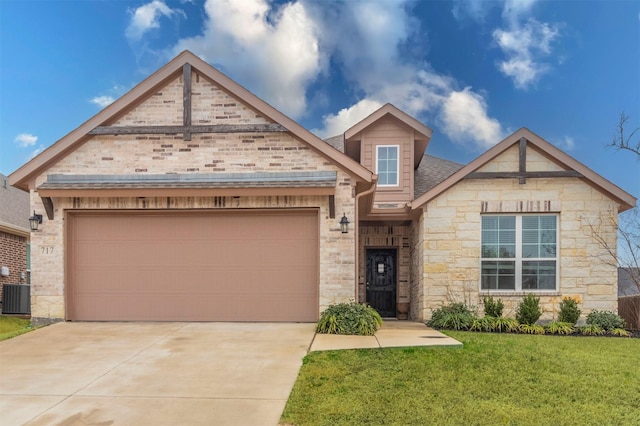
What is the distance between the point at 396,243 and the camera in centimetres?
1483

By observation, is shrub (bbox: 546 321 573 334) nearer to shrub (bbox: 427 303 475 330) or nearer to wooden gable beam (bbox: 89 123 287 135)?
shrub (bbox: 427 303 475 330)

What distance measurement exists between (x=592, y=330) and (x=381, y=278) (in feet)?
20.6

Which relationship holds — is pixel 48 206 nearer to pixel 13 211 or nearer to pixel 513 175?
pixel 13 211

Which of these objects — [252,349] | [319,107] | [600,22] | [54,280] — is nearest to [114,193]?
[54,280]

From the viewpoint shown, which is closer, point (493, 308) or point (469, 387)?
point (469, 387)

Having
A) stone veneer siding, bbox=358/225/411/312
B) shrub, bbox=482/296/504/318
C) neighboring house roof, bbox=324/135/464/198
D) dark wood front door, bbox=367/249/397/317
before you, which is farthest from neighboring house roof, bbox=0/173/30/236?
shrub, bbox=482/296/504/318

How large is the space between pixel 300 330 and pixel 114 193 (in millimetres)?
5036

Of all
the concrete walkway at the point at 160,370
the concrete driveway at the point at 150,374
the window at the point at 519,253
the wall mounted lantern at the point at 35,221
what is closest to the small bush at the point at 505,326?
the window at the point at 519,253

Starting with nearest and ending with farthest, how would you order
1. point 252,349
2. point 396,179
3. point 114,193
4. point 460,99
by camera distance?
1. point 252,349
2. point 114,193
3. point 396,179
4. point 460,99

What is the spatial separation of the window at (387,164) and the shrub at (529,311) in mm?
5106

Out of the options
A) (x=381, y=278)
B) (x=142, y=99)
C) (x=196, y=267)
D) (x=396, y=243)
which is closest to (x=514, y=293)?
(x=396, y=243)

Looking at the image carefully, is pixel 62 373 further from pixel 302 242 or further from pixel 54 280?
pixel 302 242

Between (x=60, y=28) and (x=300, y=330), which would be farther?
(x=60, y=28)

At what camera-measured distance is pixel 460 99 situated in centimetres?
2086
